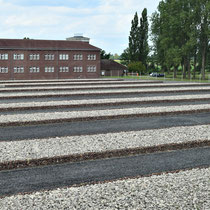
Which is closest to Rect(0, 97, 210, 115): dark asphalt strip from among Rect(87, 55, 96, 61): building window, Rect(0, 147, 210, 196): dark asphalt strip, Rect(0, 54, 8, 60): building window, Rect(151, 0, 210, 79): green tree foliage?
Rect(0, 147, 210, 196): dark asphalt strip

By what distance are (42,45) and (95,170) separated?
189 feet

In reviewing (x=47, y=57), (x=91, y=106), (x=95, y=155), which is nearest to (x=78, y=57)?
(x=47, y=57)

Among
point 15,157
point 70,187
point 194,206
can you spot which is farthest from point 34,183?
point 194,206

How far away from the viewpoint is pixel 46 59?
63.1m

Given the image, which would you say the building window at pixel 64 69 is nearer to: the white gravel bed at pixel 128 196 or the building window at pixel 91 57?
the building window at pixel 91 57

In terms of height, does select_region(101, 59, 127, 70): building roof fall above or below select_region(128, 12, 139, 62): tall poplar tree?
below

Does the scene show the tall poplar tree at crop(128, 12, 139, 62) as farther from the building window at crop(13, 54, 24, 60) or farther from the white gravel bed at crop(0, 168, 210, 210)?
the white gravel bed at crop(0, 168, 210, 210)

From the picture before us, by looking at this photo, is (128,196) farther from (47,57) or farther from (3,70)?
(47,57)

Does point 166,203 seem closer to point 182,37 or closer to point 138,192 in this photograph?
point 138,192

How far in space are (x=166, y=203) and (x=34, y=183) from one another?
3.46 meters

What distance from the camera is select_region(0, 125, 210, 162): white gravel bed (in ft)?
33.0

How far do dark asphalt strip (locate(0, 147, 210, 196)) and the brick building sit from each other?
179ft

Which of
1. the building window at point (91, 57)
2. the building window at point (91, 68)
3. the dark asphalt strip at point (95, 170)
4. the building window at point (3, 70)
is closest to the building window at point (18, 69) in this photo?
the building window at point (3, 70)

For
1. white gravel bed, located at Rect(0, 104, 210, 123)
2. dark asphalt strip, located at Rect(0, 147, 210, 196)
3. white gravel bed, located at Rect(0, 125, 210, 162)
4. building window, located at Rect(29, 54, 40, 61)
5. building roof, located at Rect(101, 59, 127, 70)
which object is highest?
building window, located at Rect(29, 54, 40, 61)
